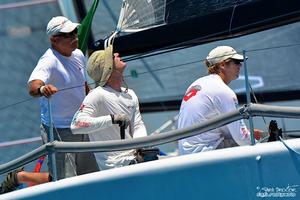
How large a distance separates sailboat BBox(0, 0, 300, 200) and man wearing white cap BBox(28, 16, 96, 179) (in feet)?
0.93

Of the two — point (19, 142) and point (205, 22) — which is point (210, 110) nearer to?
point (205, 22)

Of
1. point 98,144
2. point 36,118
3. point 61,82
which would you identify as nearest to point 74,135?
point 61,82

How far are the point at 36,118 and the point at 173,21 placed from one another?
1.41 meters

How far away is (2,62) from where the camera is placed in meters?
5.84

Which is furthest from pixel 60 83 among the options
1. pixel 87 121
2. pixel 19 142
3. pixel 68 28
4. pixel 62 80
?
pixel 19 142

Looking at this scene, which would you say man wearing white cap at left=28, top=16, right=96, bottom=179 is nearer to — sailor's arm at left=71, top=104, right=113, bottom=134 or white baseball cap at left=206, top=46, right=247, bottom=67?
sailor's arm at left=71, top=104, right=113, bottom=134

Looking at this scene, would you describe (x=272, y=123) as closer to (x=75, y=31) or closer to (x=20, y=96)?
(x=75, y=31)

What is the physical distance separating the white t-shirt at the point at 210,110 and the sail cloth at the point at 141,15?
748 mm

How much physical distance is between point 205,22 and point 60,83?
2.15ft

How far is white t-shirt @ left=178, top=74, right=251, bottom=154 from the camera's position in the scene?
3.91 m

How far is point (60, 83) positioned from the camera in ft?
14.5

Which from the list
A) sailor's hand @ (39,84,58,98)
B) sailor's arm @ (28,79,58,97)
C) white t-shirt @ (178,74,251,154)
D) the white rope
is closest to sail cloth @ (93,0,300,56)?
white t-shirt @ (178,74,251,154)

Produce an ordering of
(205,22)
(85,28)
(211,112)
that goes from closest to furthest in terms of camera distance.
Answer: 1. (211,112)
2. (205,22)
3. (85,28)

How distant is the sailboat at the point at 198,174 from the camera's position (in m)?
3.60
